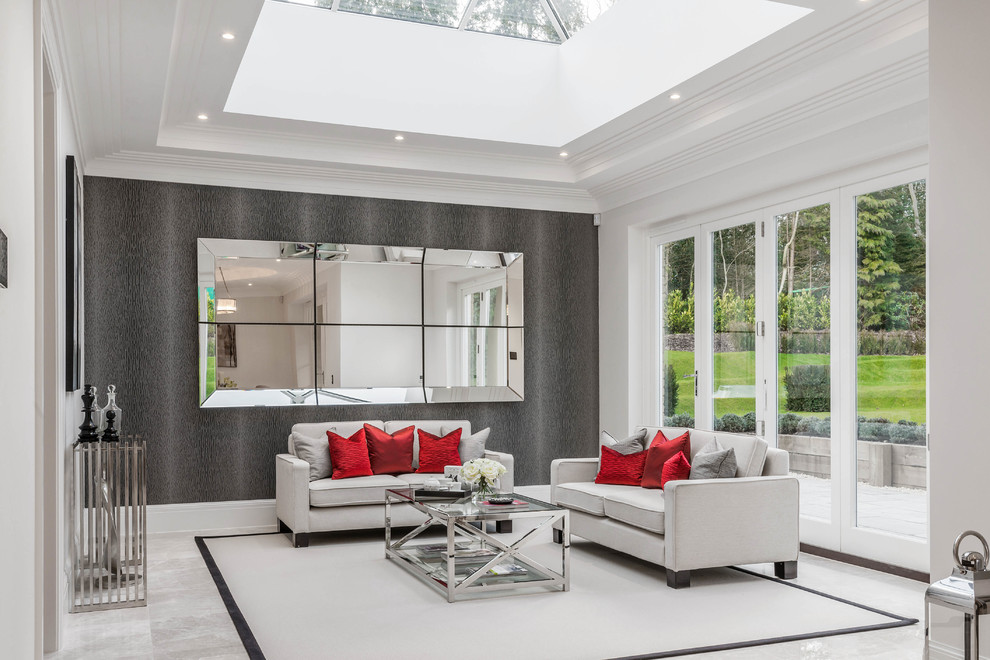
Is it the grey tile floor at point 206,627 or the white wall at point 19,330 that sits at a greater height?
the white wall at point 19,330

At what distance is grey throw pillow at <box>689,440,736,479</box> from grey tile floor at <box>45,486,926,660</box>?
2.37 feet

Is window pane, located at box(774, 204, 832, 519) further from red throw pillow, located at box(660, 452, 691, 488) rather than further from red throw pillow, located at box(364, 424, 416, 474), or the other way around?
red throw pillow, located at box(364, 424, 416, 474)

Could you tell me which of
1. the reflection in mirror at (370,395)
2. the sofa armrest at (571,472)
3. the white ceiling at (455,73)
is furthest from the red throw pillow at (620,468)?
the white ceiling at (455,73)

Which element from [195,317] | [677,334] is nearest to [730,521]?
[677,334]

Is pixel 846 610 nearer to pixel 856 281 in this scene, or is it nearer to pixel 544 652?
pixel 544 652

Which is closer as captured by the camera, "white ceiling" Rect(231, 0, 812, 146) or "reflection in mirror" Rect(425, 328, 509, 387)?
"white ceiling" Rect(231, 0, 812, 146)

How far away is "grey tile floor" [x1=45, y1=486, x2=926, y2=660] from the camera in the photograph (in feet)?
12.2

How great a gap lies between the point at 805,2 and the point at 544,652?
3112 mm

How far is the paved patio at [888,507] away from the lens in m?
5.02

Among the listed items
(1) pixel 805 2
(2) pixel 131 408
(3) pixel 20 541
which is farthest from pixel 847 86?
(2) pixel 131 408

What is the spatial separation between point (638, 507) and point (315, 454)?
246 cm

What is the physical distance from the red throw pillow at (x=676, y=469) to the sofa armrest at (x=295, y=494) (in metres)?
2.39

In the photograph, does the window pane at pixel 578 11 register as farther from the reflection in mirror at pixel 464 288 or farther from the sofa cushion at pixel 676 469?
the sofa cushion at pixel 676 469

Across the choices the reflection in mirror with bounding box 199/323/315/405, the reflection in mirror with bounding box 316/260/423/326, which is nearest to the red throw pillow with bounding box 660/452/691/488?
the reflection in mirror with bounding box 316/260/423/326
